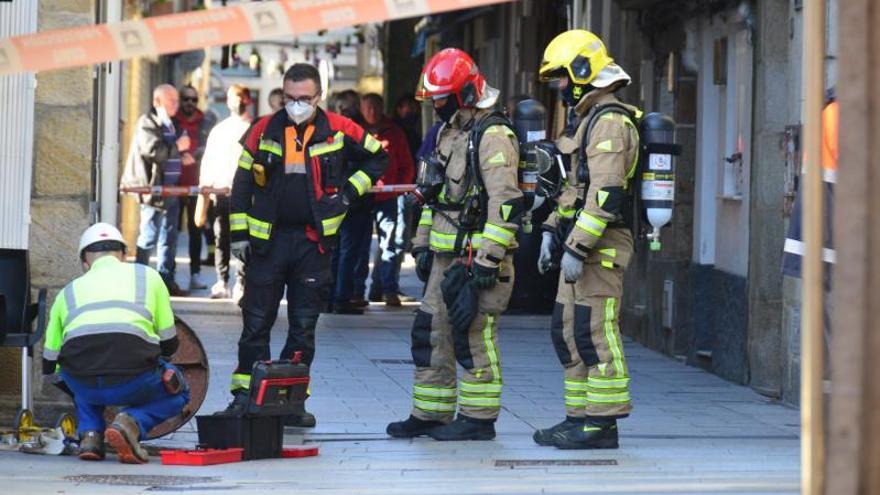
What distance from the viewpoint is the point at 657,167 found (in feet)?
32.1

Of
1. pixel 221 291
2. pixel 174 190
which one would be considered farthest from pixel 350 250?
pixel 174 190

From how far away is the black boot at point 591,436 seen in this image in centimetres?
989

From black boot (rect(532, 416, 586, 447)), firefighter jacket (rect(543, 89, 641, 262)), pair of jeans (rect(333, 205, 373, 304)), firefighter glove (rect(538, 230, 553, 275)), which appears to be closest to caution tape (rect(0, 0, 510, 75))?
firefighter jacket (rect(543, 89, 641, 262))

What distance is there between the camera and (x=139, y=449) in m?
9.48

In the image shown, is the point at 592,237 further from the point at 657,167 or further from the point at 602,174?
the point at 657,167

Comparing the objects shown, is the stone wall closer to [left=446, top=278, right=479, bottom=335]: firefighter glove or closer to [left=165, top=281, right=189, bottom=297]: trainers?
[left=446, top=278, right=479, bottom=335]: firefighter glove

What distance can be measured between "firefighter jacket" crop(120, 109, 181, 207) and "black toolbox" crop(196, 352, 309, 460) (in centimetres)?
891

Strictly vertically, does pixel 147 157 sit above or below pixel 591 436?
above

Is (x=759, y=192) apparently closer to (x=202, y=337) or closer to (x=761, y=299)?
(x=761, y=299)

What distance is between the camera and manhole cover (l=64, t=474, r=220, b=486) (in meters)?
8.80

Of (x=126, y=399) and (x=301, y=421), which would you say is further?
(x=301, y=421)

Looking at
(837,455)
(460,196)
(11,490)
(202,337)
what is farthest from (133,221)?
(837,455)

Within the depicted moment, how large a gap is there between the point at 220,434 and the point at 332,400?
7.75 feet

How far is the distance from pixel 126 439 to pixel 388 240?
8858mm
